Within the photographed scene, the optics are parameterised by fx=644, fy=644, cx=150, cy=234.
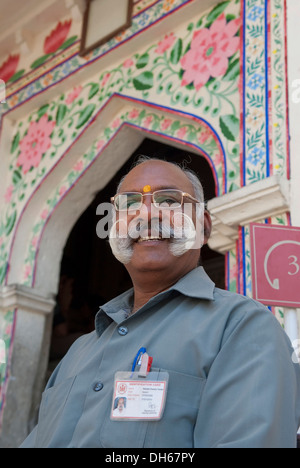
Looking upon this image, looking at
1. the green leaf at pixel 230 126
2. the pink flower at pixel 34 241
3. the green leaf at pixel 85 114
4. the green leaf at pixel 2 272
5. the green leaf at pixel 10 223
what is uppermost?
the green leaf at pixel 85 114

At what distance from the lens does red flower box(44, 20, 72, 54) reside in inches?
152

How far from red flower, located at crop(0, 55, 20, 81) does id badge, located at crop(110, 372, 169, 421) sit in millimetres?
3279

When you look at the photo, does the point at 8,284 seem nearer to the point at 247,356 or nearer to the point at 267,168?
the point at 267,168

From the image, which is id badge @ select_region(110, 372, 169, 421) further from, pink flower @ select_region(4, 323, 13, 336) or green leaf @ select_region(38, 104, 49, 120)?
green leaf @ select_region(38, 104, 49, 120)

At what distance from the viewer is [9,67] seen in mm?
4168

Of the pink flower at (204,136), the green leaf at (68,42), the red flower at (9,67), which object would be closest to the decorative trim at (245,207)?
the pink flower at (204,136)

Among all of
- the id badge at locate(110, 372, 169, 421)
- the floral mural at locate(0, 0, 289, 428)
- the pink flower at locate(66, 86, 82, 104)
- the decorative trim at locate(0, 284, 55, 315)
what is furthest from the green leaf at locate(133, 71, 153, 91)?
the id badge at locate(110, 372, 169, 421)

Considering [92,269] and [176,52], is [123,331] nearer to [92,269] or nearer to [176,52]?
[176,52]

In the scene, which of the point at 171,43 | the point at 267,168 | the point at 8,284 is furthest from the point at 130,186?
the point at 8,284

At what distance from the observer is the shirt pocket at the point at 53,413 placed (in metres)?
1.30

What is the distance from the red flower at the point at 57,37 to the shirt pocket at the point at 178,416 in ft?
10.00

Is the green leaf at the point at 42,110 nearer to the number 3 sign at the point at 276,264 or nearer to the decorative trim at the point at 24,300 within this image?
the decorative trim at the point at 24,300

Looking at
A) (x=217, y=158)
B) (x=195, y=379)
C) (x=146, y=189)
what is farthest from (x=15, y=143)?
(x=195, y=379)

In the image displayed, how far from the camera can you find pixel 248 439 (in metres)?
1.02
